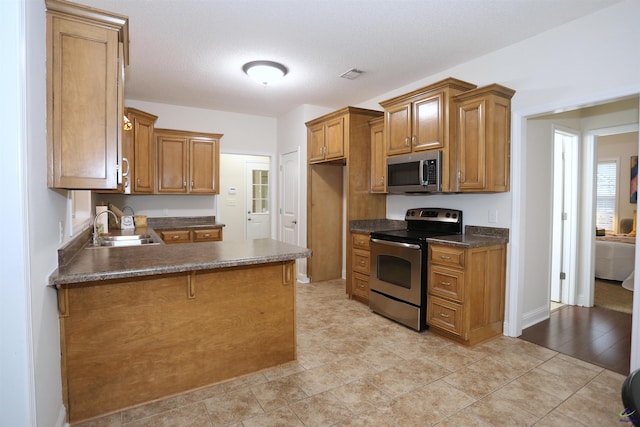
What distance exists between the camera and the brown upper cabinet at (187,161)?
15.4 feet

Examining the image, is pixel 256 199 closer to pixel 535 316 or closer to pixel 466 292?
pixel 466 292

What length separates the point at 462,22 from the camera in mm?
2668

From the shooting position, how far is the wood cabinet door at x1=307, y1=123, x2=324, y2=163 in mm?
4625

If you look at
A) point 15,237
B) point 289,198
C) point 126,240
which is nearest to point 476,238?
point 289,198

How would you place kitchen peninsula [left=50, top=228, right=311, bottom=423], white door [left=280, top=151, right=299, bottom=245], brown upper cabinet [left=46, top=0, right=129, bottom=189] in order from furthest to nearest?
1. white door [left=280, top=151, right=299, bottom=245]
2. kitchen peninsula [left=50, top=228, right=311, bottom=423]
3. brown upper cabinet [left=46, top=0, right=129, bottom=189]

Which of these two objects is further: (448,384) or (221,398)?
(448,384)

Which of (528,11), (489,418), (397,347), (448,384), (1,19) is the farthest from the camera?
(397,347)

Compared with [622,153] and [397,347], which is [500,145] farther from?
[622,153]

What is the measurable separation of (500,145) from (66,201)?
3.43 meters

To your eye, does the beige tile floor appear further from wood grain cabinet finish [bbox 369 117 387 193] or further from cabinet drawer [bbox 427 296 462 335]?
wood grain cabinet finish [bbox 369 117 387 193]

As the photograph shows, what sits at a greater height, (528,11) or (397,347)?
(528,11)

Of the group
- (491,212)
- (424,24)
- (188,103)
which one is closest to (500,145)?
(491,212)

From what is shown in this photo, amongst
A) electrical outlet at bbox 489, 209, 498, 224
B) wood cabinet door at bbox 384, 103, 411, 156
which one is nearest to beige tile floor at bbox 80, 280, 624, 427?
electrical outlet at bbox 489, 209, 498, 224

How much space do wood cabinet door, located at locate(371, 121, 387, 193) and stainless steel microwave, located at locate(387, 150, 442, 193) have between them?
0.22 metres
